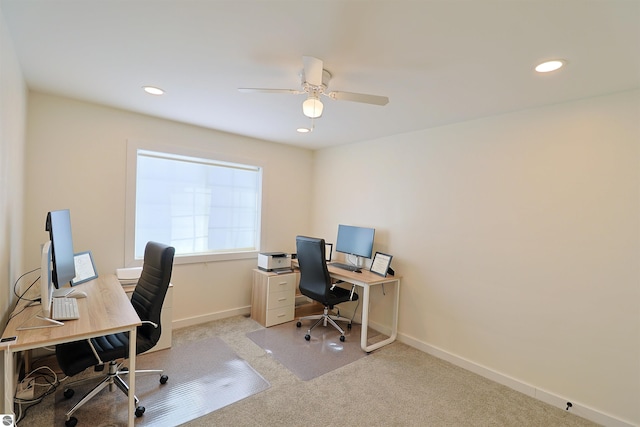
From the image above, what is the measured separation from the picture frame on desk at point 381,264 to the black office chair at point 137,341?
2.17 m

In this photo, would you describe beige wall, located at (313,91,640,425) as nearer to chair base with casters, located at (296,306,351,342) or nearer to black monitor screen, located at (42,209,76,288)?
chair base with casters, located at (296,306,351,342)

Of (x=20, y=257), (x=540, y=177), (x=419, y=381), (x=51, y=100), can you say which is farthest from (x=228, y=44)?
(x=419, y=381)

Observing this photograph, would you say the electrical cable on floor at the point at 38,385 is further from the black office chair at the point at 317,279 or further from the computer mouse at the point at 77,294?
the black office chair at the point at 317,279

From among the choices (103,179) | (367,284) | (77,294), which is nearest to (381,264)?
(367,284)

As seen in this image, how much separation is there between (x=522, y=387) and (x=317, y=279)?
6.79 feet

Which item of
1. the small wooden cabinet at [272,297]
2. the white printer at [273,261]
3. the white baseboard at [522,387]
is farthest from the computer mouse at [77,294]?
the white baseboard at [522,387]

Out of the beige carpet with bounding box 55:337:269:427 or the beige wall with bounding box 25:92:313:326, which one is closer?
the beige carpet with bounding box 55:337:269:427

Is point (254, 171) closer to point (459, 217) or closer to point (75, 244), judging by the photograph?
point (75, 244)

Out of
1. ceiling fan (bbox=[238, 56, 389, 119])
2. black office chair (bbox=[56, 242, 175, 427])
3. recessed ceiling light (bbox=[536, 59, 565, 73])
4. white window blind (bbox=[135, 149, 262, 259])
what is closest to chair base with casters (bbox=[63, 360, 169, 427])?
black office chair (bbox=[56, 242, 175, 427])

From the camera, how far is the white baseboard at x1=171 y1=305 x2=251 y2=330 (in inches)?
137

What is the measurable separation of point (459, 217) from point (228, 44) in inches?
98.3

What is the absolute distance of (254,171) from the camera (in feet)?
13.6

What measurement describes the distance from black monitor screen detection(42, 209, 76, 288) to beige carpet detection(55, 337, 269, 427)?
884mm

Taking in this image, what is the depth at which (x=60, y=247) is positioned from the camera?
2.03m
